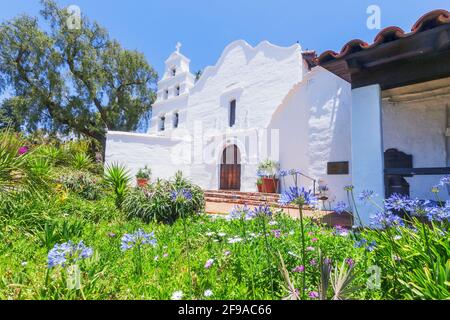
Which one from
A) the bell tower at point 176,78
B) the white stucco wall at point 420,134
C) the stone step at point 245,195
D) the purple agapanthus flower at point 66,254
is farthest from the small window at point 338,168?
the bell tower at point 176,78

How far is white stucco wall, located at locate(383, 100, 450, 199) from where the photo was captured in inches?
213

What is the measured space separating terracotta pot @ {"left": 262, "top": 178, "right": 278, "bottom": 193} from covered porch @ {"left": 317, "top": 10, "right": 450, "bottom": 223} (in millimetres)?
4225

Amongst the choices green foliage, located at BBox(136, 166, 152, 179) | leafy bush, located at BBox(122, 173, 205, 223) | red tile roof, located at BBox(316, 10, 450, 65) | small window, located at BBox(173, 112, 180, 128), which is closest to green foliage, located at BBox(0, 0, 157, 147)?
small window, located at BBox(173, 112, 180, 128)

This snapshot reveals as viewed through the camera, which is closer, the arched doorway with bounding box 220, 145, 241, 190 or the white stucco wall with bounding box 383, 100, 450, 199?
the white stucco wall with bounding box 383, 100, 450, 199

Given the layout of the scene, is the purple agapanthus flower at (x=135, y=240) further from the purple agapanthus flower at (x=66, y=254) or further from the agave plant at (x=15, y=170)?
the agave plant at (x=15, y=170)

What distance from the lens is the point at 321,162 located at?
6.75 metres

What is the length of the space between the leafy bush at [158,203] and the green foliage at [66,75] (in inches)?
498

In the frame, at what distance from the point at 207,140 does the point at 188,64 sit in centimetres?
689

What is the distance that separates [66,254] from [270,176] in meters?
8.02

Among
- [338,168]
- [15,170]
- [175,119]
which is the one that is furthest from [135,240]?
[175,119]

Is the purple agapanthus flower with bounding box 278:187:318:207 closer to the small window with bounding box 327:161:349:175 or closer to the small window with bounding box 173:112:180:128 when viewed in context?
the small window with bounding box 327:161:349:175

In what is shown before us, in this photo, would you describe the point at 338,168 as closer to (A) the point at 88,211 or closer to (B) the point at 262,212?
(B) the point at 262,212

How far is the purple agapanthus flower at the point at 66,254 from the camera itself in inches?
63.8
